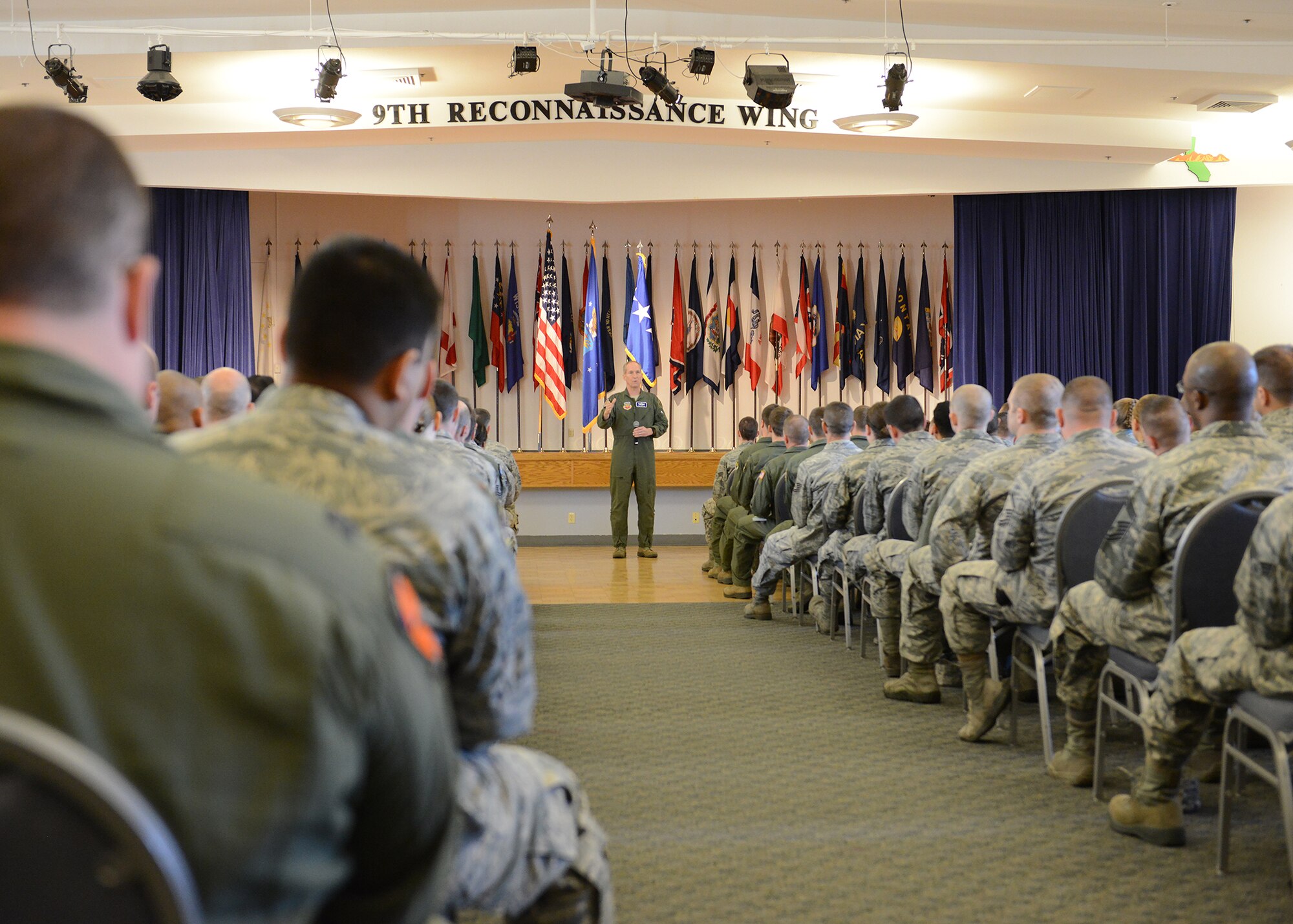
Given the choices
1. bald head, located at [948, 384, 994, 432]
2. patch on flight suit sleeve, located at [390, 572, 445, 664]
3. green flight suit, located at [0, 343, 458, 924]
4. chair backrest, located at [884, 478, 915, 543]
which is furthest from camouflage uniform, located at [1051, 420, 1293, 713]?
green flight suit, located at [0, 343, 458, 924]

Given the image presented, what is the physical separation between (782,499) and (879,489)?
172 cm

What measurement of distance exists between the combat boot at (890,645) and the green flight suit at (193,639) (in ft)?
15.7

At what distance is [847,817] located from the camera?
137 inches

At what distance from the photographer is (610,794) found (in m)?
3.71

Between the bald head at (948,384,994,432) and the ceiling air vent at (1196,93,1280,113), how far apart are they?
5.75m

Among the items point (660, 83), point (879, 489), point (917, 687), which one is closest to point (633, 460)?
point (660, 83)

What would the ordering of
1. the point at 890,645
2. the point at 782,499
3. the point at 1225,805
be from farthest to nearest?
the point at 782,499 < the point at 890,645 < the point at 1225,805

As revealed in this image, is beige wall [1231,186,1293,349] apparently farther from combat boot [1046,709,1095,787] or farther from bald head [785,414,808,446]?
combat boot [1046,709,1095,787]

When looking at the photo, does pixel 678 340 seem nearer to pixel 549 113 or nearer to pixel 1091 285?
pixel 549 113

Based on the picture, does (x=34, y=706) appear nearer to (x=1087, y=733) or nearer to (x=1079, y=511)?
(x=1079, y=511)

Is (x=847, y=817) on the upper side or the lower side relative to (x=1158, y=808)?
lower

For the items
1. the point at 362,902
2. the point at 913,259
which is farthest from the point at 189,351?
the point at 362,902

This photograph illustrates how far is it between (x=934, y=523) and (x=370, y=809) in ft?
12.9

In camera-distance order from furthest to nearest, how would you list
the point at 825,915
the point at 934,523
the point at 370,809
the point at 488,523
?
the point at 934,523 → the point at 825,915 → the point at 488,523 → the point at 370,809
